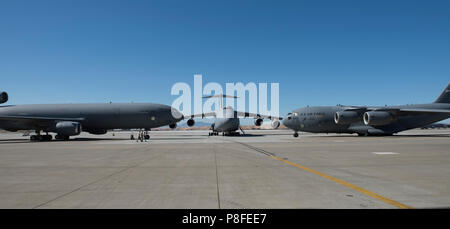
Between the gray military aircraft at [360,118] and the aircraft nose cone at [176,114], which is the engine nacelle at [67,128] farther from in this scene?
the gray military aircraft at [360,118]

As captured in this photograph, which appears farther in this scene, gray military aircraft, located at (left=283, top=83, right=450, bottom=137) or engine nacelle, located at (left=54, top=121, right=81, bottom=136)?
gray military aircraft, located at (left=283, top=83, right=450, bottom=137)

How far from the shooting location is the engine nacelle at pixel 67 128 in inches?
1134

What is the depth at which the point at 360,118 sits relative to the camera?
31.6m

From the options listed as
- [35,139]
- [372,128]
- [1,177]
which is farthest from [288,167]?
[35,139]

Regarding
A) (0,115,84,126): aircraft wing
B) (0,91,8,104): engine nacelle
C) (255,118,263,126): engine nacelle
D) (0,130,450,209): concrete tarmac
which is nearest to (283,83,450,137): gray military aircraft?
(255,118,263,126): engine nacelle

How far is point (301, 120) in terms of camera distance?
3275cm

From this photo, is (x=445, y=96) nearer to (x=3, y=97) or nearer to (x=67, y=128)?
(x=67, y=128)

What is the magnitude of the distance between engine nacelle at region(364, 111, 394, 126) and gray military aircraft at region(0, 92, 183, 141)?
66.6 ft

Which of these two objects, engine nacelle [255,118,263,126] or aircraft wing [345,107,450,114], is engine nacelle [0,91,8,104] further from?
aircraft wing [345,107,450,114]

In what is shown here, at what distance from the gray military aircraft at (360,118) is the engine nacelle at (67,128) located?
75.8ft

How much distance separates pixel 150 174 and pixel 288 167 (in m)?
4.54

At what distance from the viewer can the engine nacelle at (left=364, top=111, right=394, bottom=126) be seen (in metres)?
29.3

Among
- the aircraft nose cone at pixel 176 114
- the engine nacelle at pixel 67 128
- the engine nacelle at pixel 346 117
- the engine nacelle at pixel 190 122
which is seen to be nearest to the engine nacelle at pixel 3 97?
the engine nacelle at pixel 67 128
